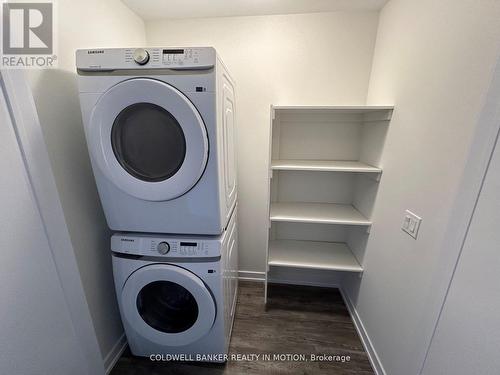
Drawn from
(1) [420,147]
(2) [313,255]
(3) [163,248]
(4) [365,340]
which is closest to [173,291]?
(3) [163,248]

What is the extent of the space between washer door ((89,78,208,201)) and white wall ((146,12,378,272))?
0.88 metres

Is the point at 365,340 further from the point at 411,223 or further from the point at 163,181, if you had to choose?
the point at 163,181

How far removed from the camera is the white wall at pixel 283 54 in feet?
4.92

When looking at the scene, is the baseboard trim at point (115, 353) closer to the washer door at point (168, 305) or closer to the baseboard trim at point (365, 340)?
the washer door at point (168, 305)

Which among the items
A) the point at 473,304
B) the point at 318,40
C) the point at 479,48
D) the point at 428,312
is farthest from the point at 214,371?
the point at 318,40

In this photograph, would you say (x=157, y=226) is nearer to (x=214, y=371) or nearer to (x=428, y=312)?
(x=214, y=371)

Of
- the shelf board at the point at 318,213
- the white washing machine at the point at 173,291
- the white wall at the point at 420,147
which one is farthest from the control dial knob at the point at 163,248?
the white wall at the point at 420,147

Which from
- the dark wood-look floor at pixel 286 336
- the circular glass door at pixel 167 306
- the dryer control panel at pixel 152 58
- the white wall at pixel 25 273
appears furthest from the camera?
the dark wood-look floor at pixel 286 336

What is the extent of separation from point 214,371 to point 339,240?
1.40 m

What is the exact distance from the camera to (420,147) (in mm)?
967

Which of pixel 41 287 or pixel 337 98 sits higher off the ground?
pixel 337 98

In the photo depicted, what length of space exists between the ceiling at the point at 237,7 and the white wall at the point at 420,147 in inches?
9.6

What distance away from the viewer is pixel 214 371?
4.13ft

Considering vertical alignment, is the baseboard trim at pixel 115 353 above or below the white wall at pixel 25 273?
below
